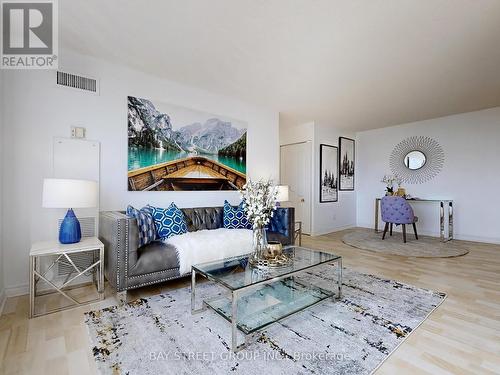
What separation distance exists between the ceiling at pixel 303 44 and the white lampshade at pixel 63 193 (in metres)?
1.37

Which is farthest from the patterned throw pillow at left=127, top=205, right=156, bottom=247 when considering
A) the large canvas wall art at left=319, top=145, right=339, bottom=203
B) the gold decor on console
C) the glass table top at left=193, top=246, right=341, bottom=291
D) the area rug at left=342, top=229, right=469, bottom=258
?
the large canvas wall art at left=319, top=145, right=339, bottom=203

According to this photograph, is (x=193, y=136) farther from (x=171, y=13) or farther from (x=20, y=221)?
(x=20, y=221)

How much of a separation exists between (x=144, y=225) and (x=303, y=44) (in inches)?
94.5

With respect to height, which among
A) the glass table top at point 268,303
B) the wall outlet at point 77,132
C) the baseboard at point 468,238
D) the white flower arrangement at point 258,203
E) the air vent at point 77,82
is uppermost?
the air vent at point 77,82

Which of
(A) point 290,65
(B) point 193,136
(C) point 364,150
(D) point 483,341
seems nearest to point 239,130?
(B) point 193,136

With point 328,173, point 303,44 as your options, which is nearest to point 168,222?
point 303,44

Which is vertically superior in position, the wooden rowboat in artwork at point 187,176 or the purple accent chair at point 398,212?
the wooden rowboat in artwork at point 187,176

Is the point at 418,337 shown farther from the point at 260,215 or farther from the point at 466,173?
the point at 466,173

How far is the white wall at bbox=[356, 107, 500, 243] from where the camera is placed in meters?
4.57

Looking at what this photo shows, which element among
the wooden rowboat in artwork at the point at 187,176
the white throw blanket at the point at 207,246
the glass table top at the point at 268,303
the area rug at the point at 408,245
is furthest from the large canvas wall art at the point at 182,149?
the area rug at the point at 408,245

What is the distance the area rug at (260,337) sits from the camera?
1415 millimetres

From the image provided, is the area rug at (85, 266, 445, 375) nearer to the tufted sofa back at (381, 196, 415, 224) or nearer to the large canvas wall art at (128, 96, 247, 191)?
the large canvas wall art at (128, 96, 247, 191)

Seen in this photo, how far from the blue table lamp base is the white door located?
13.6ft

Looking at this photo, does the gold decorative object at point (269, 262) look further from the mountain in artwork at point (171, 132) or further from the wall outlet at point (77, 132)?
the wall outlet at point (77, 132)
